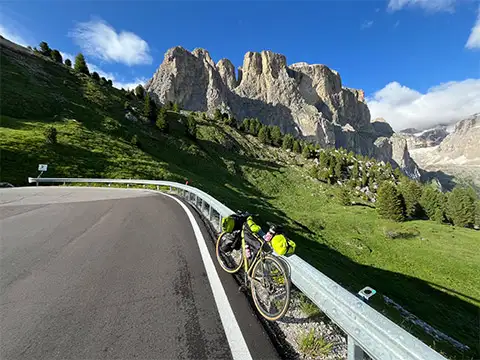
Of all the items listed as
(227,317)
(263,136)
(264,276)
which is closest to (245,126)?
(263,136)

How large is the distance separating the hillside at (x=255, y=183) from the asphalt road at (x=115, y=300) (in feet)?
16.8

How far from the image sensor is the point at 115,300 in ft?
13.2

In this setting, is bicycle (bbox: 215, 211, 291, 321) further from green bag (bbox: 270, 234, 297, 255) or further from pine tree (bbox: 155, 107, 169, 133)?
pine tree (bbox: 155, 107, 169, 133)

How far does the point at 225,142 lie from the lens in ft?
250

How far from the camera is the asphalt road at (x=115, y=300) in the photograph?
3008 mm

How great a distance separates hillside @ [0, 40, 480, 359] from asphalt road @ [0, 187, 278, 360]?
512 cm

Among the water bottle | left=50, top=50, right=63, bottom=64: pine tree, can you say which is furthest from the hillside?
left=50, top=50, right=63, bottom=64: pine tree

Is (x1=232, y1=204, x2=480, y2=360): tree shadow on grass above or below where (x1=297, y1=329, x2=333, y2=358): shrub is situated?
below

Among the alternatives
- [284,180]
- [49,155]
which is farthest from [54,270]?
[284,180]

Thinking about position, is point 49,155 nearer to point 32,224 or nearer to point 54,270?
point 32,224

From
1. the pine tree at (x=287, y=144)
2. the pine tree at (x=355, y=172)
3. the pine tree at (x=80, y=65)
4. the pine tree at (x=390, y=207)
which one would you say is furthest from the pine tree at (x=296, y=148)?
the pine tree at (x=80, y=65)

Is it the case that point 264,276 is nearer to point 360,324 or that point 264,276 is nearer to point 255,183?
point 360,324

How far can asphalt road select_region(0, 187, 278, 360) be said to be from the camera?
3.01 meters

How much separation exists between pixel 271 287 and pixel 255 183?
53898 mm
